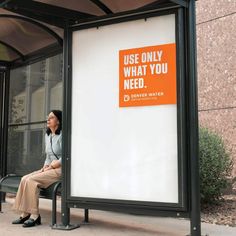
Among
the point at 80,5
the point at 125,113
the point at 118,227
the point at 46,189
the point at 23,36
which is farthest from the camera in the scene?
the point at 23,36

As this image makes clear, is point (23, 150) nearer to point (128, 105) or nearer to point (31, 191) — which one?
point (31, 191)

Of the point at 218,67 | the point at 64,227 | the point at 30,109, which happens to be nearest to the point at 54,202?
the point at 64,227

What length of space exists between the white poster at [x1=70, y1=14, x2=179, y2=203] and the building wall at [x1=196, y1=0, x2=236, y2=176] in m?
3.75

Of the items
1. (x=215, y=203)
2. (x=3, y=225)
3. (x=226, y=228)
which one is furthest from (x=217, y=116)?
(x=3, y=225)

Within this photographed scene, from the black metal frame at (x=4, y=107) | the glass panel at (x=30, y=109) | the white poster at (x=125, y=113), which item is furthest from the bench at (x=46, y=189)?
the glass panel at (x=30, y=109)

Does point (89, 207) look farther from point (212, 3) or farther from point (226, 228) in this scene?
point (212, 3)

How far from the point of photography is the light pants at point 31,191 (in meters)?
5.45

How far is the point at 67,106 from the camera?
210 inches

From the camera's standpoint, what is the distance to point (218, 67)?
27.8 feet

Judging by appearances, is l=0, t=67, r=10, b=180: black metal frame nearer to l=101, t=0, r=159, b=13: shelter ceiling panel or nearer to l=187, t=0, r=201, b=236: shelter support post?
l=101, t=0, r=159, b=13: shelter ceiling panel

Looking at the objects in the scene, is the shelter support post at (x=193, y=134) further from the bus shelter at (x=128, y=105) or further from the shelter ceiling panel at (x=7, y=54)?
the shelter ceiling panel at (x=7, y=54)

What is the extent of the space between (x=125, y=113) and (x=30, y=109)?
12.2ft

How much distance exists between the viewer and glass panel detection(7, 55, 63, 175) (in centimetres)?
792

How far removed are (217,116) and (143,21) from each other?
4076 millimetres
